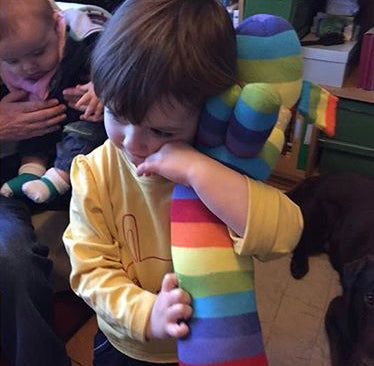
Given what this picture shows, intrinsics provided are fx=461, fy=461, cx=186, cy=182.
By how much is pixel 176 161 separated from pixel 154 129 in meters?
0.05

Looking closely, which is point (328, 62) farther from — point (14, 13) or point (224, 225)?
point (224, 225)

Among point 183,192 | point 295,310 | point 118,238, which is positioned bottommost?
point 295,310

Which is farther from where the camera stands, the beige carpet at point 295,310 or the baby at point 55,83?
the beige carpet at point 295,310

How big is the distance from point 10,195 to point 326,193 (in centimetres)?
95

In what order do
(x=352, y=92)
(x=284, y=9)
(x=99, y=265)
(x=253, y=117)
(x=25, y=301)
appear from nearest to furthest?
(x=253, y=117), (x=99, y=265), (x=25, y=301), (x=284, y=9), (x=352, y=92)

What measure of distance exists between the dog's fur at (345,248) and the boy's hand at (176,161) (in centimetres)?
71

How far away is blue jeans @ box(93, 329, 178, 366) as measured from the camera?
0.74 m

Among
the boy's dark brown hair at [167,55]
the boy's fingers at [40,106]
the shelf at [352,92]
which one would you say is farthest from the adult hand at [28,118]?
the shelf at [352,92]

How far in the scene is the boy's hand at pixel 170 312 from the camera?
54cm

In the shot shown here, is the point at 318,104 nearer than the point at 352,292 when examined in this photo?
Yes

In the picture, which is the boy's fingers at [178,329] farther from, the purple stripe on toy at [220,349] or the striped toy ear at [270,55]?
the striped toy ear at [270,55]

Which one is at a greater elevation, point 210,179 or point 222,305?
point 210,179

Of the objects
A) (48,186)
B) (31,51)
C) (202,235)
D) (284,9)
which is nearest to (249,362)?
(202,235)

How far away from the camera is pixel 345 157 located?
1.69 m
